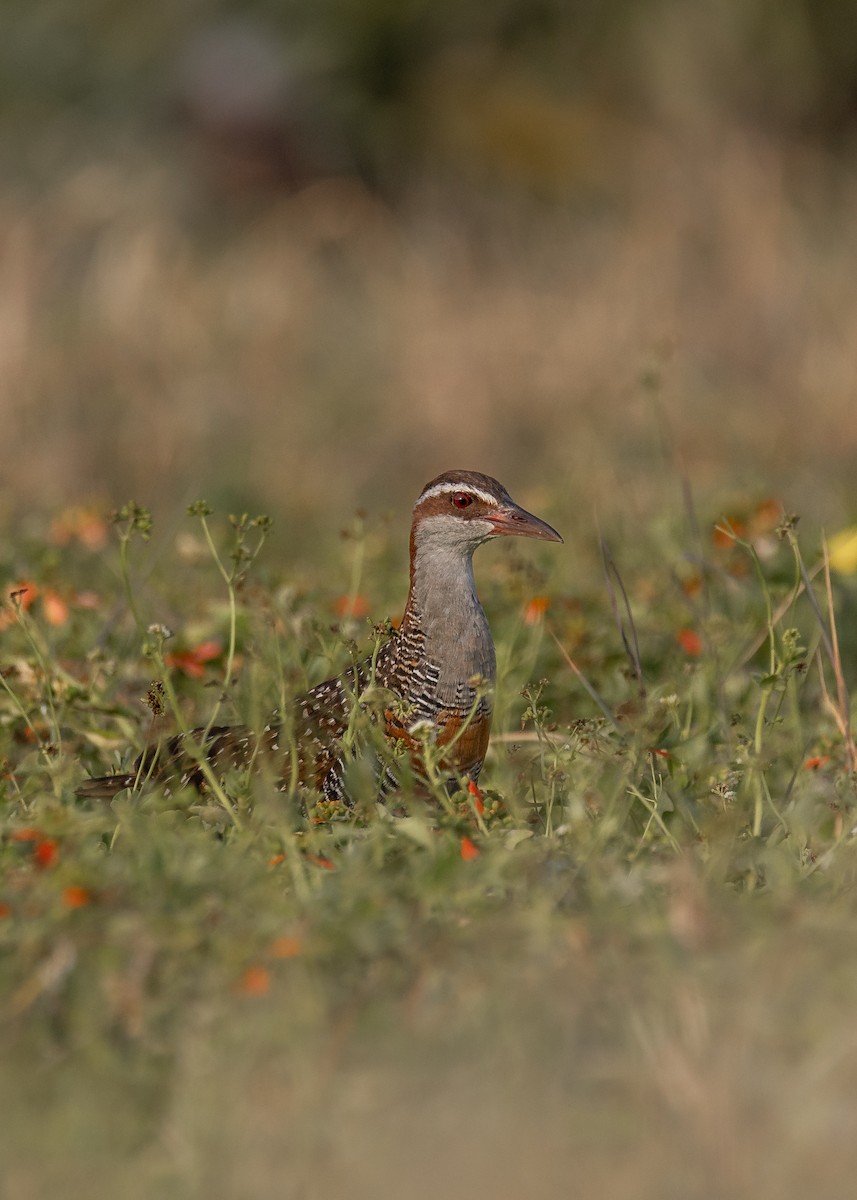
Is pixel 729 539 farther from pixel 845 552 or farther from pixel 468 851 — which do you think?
pixel 468 851

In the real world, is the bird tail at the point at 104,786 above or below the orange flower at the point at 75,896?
below

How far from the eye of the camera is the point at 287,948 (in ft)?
10.3

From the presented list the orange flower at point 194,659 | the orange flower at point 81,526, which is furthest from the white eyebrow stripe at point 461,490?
the orange flower at point 81,526

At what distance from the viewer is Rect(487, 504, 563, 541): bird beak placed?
482 cm

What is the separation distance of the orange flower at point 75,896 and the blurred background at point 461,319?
286 cm

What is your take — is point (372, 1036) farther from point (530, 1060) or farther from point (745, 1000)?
point (745, 1000)

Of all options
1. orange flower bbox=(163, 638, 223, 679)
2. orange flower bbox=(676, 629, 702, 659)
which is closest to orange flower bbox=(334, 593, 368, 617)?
orange flower bbox=(163, 638, 223, 679)

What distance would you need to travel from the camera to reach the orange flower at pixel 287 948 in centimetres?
313

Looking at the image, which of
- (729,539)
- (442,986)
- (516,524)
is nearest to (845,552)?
(729,539)

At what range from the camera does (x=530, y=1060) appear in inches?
119

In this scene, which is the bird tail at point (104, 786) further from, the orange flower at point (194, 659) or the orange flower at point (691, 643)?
the orange flower at point (691, 643)

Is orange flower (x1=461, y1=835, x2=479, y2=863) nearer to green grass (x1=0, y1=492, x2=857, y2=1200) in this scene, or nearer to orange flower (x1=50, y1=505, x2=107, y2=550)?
green grass (x1=0, y1=492, x2=857, y2=1200)

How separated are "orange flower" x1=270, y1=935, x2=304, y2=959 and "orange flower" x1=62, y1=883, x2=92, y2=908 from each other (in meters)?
0.39

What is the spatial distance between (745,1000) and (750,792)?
0.91 m
